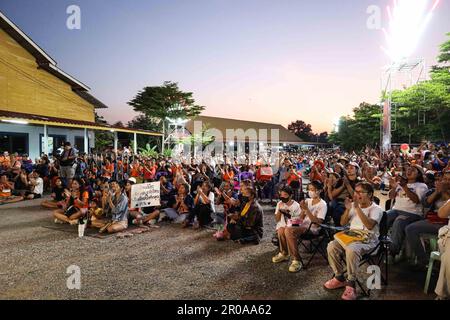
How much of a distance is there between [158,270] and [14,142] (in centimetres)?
1630

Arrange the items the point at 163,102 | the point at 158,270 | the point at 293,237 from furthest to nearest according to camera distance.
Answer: the point at 163,102 < the point at 293,237 < the point at 158,270

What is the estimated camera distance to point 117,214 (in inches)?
262

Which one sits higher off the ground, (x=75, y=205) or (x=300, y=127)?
(x=300, y=127)

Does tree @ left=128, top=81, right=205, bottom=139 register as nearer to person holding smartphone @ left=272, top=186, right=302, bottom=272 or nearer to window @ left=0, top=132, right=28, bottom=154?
window @ left=0, top=132, right=28, bottom=154

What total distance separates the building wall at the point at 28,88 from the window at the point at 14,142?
59.8 inches

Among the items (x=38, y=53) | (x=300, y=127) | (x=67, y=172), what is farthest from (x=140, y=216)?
(x=300, y=127)

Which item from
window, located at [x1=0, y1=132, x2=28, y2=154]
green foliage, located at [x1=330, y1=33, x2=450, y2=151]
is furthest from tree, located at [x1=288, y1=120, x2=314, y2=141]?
window, located at [x1=0, y1=132, x2=28, y2=154]

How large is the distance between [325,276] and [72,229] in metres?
5.89

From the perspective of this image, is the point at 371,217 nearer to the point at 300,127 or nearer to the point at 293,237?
the point at 293,237

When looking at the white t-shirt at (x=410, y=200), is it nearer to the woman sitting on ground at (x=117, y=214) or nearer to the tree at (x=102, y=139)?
the woman sitting on ground at (x=117, y=214)

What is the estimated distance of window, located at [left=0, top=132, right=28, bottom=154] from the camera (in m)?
15.5

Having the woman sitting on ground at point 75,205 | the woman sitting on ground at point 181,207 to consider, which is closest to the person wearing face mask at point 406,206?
the woman sitting on ground at point 181,207

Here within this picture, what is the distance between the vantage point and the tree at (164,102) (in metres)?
A: 27.8

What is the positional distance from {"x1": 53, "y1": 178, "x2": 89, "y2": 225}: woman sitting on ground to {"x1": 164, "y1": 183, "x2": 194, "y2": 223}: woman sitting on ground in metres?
2.12
